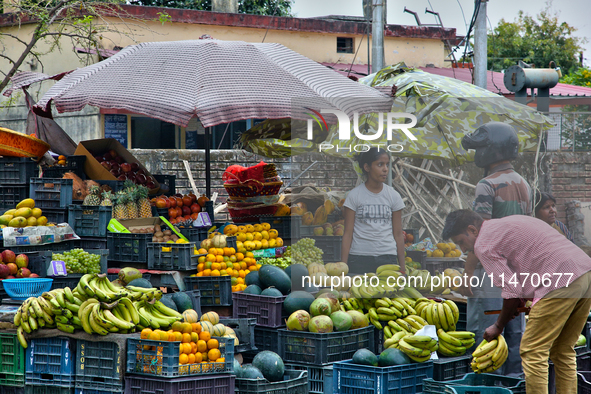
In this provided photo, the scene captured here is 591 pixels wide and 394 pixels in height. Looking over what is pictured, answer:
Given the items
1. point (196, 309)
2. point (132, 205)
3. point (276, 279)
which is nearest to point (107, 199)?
point (132, 205)

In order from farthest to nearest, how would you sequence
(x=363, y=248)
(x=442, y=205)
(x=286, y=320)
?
(x=442, y=205)
(x=363, y=248)
(x=286, y=320)

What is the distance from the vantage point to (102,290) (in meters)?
4.67

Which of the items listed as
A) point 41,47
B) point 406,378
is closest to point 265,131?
point 406,378

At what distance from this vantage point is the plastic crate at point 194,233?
23.5 ft

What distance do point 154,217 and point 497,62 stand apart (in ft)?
77.7

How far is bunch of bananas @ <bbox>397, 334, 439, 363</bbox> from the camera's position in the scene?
14.7 feet

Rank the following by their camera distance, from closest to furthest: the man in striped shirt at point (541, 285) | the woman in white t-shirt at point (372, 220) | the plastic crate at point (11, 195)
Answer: the man in striped shirt at point (541, 285) → the woman in white t-shirt at point (372, 220) → the plastic crate at point (11, 195)

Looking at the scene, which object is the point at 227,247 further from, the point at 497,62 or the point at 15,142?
the point at 497,62

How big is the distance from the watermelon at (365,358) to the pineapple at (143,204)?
370 cm

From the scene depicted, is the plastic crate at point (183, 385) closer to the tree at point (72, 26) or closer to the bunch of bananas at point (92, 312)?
the bunch of bananas at point (92, 312)

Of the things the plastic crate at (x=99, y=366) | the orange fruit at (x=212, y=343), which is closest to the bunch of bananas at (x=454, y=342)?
the orange fruit at (x=212, y=343)

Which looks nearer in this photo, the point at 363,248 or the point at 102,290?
the point at 102,290

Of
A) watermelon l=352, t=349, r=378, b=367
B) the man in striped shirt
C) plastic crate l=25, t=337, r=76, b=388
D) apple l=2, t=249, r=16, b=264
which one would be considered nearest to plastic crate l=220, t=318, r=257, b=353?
watermelon l=352, t=349, r=378, b=367

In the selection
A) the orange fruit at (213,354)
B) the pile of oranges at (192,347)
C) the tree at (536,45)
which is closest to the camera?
the pile of oranges at (192,347)
